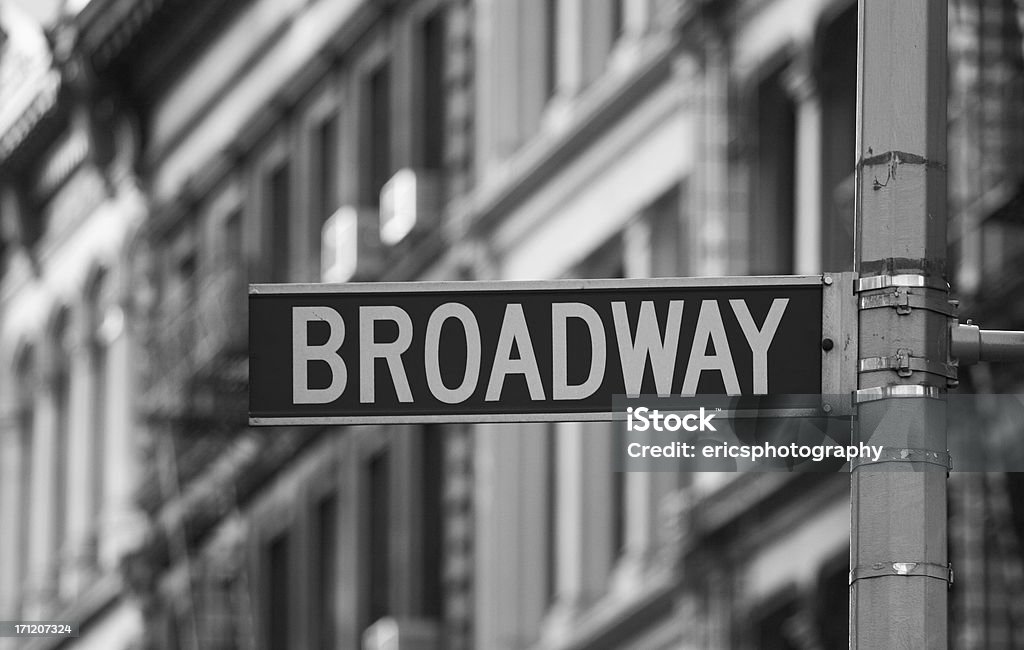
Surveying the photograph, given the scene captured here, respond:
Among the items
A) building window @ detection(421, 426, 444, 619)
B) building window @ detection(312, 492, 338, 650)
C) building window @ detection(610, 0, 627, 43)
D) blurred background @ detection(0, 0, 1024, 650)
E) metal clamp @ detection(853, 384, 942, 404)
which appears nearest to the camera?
metal clamp @ detection(853, 384, 942, 404)

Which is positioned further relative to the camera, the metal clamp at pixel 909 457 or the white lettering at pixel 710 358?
the white lettering at pixel 710 358

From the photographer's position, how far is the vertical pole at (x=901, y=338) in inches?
266

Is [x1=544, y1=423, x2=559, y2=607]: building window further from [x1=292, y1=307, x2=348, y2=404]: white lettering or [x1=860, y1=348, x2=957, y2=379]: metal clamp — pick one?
[x1=860, y1=348, x2=957, y2=379]: metal clamp

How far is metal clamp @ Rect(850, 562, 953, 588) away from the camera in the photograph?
6750 millimetres

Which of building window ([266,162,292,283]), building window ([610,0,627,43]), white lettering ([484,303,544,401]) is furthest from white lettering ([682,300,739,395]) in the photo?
building window ([266,162,292,283])

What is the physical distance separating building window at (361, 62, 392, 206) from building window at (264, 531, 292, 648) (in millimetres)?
4103

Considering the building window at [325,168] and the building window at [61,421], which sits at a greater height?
the building window at [325,168]

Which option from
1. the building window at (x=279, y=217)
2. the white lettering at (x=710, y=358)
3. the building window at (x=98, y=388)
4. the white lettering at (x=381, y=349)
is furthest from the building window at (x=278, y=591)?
the white lettering at (x=710, y=358)

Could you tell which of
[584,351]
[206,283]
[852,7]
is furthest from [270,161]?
Answer: [584,351]

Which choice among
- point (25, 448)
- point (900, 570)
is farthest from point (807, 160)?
point (25, 448)

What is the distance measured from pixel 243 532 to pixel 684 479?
1007 cm

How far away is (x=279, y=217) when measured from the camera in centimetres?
2997

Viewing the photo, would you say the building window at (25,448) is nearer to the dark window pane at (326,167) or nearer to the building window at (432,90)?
the dark window pane at (326,167)

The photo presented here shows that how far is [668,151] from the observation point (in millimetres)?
21328
